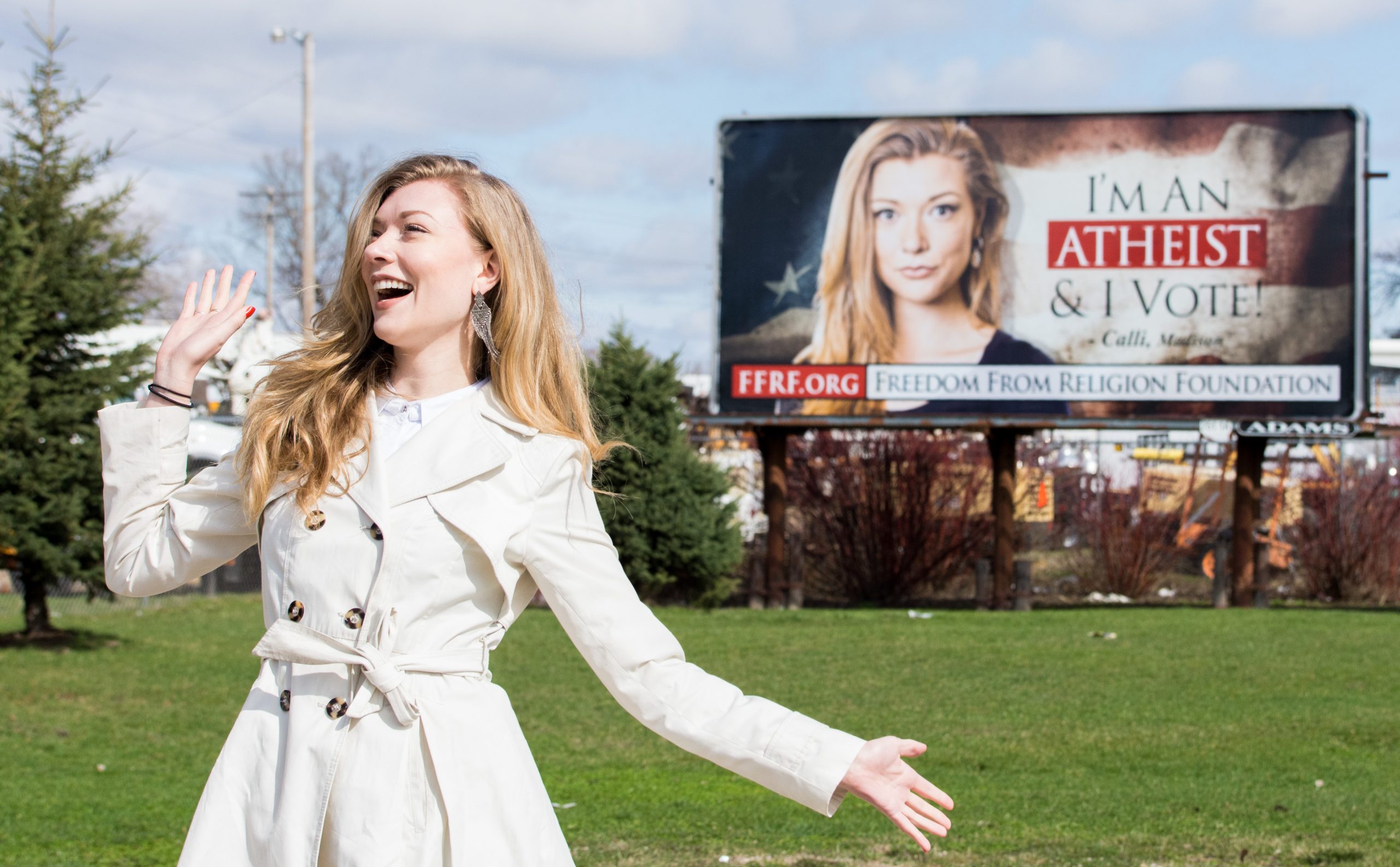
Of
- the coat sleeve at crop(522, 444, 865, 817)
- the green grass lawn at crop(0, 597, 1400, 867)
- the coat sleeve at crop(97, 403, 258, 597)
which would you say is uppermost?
the coat sleeve at crop(97, 403, 258, 597)

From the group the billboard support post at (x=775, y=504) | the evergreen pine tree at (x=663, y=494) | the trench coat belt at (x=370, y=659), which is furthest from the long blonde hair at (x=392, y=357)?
the billboard support post at (x=775, y=504)

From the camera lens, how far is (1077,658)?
13.7 metres

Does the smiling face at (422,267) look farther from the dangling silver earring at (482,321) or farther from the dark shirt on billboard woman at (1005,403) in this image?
the dark shirt on billboard woman at (1005,403)

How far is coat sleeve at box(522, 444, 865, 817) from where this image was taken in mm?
2473

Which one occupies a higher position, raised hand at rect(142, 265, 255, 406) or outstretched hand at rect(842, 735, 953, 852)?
raised hand at rect(142, 265, 255, 406)

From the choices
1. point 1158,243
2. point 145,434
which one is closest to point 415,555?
point 145,434

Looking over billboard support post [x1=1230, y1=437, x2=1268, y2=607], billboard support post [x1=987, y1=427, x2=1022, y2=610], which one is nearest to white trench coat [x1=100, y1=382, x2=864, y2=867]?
billboard support post [x1=987, y1=427, x2=1022, y2=610]

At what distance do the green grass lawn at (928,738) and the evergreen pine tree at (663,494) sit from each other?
2.04m

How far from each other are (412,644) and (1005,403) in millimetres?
16369

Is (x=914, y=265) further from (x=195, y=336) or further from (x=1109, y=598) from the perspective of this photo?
(x=195, y=336)

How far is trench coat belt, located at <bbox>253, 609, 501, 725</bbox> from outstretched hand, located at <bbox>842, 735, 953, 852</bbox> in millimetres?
745

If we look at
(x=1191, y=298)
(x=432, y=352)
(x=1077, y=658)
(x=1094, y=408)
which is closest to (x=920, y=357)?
(x=1094, y=408)

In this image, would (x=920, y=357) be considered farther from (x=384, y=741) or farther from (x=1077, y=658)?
(x=384, y=741)

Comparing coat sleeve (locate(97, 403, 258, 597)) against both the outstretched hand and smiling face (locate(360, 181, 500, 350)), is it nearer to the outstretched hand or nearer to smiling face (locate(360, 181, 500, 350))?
smiling face (locate(360, 181, 500, 350))
